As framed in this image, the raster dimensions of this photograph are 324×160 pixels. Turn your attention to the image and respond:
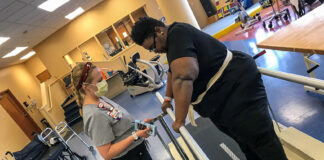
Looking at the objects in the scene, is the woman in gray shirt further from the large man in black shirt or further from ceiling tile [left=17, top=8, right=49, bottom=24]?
ceiling tile [left=17, top=8, right=49, bottom=24]

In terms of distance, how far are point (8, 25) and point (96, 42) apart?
187 inches

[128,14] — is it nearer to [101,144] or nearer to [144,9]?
[144,9]

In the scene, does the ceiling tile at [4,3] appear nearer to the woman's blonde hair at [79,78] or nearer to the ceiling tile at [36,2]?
the ceiling tile at [36,2]

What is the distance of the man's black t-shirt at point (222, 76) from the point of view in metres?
1.09

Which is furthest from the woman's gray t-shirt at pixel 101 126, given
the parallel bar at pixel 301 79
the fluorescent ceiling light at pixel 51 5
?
the fluorescent ceiling light at pixel 51 5

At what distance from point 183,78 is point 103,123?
2.15ft

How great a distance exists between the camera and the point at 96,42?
9.87m

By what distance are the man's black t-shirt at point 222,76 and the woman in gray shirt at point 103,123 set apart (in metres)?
0.54

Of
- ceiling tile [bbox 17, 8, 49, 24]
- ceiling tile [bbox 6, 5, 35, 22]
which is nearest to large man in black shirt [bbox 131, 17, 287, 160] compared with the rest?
ceiling tile [bbox 6, 5, 35, 22]

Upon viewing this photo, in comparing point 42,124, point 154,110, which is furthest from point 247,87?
point 42,124

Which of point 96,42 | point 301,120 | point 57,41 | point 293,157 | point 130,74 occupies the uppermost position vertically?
point 57,41

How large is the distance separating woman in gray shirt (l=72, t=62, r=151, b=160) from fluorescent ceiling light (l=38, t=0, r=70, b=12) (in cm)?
497

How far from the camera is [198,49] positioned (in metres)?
1.11

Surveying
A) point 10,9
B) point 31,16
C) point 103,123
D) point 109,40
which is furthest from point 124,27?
point 103,123
